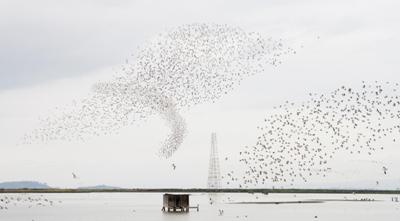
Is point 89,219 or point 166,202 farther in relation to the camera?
point 166,202

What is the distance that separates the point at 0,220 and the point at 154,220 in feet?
71.9

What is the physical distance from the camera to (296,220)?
305 feet

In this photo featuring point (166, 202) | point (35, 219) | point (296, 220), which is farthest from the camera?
point (166, 202)

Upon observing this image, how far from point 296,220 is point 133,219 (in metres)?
21.3

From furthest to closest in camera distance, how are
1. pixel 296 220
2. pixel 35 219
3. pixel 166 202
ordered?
pixel 166 202 < pixel 35 219 < pixel 296 220


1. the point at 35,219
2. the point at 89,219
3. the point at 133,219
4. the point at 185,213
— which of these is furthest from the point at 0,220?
the point at 185,213

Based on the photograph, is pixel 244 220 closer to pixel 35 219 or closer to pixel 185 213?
pixel 185 213

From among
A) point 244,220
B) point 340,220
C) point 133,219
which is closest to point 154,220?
point 133,219

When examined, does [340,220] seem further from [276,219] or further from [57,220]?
[57,220]

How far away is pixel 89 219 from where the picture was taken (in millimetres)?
96250

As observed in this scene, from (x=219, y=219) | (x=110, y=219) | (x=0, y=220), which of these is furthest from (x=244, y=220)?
(x=0, y=220)

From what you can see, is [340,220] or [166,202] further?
[166,202]

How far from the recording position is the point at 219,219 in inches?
3701

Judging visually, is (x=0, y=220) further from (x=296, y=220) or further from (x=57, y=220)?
(x=296, y=220)
